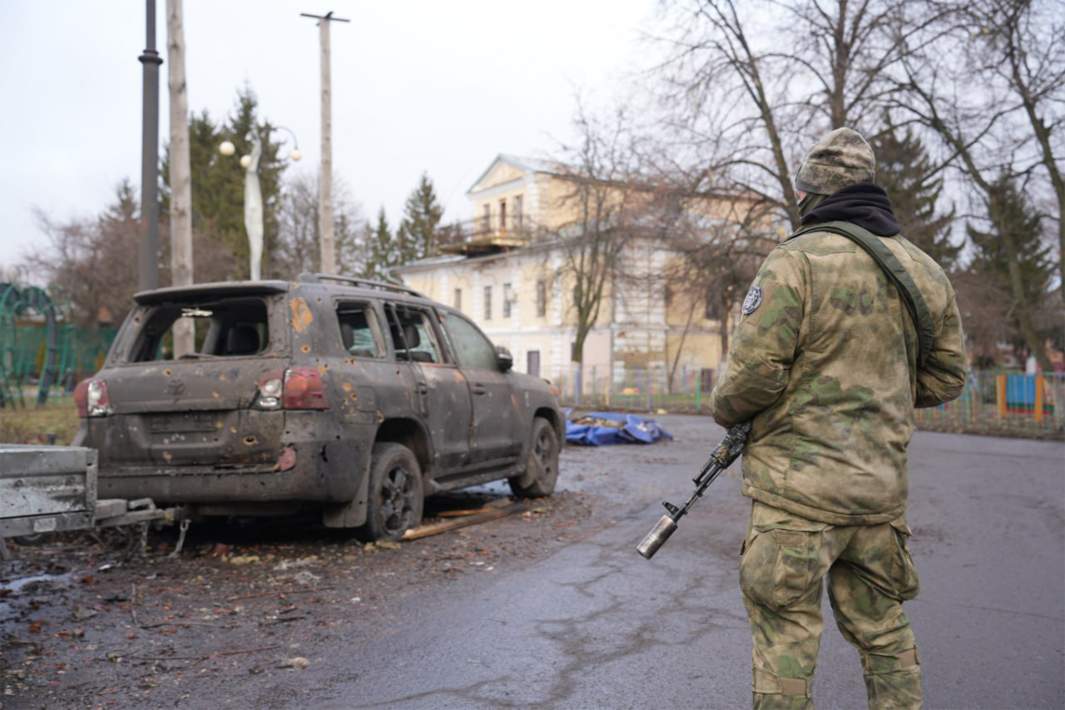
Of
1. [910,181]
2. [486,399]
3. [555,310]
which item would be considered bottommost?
[486,399]

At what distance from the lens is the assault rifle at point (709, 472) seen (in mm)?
3096

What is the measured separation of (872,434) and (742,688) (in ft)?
5.44

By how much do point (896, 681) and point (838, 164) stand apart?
1637 mm

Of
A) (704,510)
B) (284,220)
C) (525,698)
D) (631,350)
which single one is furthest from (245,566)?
(284,220)

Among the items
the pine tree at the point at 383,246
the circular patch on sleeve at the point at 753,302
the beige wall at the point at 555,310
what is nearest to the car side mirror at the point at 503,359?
the circular patch on sleeve at the point at 753,302

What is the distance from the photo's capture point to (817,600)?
2.83m

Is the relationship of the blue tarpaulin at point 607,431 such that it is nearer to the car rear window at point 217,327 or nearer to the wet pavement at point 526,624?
the wet pavement at point 526,624

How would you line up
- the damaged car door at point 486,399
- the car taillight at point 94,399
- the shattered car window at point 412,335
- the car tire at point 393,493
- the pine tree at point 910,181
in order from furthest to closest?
the pine tree at point 910,181
the damaged car door at point 486,399
the shattered car window at point 412,335
the car tire at point 393,493
the car taillight at point 94,399

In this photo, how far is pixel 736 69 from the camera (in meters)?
23.5

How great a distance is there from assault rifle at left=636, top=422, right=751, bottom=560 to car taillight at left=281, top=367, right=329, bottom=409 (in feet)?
10.8

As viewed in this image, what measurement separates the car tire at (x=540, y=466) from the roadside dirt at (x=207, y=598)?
84 cm

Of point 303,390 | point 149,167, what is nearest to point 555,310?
point 149,167

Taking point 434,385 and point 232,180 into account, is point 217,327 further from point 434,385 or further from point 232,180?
point 232,180

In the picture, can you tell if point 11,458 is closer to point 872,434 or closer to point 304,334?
point 304,334
